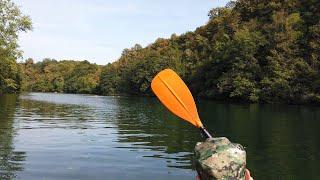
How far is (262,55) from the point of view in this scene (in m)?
72.0

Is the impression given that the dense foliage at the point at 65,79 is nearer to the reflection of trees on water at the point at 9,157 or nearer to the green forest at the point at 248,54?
the green forest at the point at 248,54

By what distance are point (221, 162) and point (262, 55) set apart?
228 feet

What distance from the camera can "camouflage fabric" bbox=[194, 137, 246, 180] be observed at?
4340 mm

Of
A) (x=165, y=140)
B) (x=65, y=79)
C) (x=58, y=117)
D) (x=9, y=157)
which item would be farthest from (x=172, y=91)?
(x=65, y=79)

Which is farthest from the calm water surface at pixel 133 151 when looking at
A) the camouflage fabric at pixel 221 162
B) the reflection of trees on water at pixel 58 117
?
the camouflage fabric at pixel 221 162

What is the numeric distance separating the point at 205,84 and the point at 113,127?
201 ft

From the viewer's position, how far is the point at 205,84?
8669cm

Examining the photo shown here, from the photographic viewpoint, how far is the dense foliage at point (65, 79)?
529 feet

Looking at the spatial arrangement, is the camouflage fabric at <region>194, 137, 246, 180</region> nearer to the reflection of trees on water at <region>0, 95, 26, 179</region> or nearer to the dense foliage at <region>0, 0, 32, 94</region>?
the reflection of trees on water at <region>0, 95, 26, 179</region>

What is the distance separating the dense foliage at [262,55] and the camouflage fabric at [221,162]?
183ft

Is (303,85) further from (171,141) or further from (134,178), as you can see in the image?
(134,178)

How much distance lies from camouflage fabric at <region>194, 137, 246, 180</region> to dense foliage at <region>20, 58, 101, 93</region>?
150 metres

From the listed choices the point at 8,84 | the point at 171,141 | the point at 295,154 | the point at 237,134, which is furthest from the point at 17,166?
the point at 8,84

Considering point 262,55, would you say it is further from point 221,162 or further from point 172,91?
point 221,162
